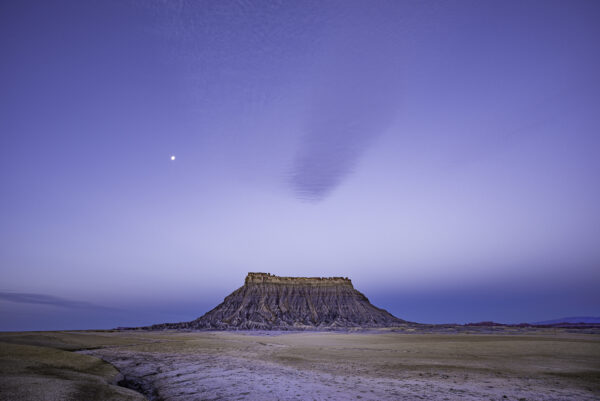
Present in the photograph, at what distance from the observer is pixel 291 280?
133250 millimetres

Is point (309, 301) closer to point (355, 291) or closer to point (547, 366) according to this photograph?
point (355, 291)

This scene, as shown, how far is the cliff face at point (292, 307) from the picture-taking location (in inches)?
4075

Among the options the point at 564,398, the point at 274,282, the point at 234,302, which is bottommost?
the point at 564,398

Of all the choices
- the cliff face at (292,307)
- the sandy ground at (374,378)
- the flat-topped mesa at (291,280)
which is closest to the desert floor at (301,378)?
the sandy ground at (374,378)

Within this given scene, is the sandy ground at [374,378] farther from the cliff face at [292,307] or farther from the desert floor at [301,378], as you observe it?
the cliff face at [292,307]

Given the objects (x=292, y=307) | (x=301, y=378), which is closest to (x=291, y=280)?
(x=292, y=307)

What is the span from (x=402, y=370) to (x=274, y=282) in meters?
120

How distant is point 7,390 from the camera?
26.4 ft

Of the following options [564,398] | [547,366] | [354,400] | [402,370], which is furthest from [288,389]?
[547,366]

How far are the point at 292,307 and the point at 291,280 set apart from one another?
17.4 meters

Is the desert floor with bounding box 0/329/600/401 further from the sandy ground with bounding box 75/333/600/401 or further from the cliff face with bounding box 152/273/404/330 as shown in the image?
the cliff face with bounding box 152/273/404/330

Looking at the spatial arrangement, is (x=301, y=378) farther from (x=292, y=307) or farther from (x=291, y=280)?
(x=291, y=280)

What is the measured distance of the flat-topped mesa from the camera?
13062 cm

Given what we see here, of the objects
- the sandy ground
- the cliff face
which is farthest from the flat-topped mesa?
the sandy ground
